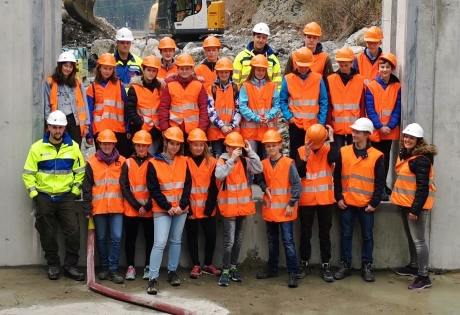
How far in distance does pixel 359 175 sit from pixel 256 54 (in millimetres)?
2268

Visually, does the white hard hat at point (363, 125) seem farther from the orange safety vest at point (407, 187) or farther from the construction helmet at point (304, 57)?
the construction helmet at point (304, 57)

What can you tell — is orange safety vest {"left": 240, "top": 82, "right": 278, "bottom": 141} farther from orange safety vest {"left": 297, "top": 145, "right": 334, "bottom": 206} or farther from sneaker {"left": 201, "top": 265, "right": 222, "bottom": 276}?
sneaker {"left": 201, "top": 265, "right": 222, "bottom": 276}

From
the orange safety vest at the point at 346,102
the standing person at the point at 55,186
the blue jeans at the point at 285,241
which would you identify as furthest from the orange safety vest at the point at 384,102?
the standing person at the point at 55,186

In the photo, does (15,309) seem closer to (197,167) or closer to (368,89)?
(197,167)

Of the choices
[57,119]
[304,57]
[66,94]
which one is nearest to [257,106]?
[304,57]

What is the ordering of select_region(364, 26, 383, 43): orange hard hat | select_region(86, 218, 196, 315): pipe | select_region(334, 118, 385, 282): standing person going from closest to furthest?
select_region(86, 218, 196, 315): pipe, select_region(334, 118, 385, 282): standing person, select_region(364, 26, 383, 43): orange hard hat

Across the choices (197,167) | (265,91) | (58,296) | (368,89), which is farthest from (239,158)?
(58,296)

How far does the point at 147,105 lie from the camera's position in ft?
32.1

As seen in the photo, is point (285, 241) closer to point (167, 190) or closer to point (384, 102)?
point (167, 190)

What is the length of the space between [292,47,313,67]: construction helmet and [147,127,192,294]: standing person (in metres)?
1.82

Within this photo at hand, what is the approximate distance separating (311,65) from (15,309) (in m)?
4.65

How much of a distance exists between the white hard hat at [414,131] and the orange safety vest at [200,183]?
227 cm

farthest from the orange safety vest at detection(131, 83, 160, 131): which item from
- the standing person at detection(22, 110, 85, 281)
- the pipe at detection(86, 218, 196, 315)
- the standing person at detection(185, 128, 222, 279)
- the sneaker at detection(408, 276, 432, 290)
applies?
the sneaker at detection(408, 276, 432, 290)

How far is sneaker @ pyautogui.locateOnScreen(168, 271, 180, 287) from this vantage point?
9.24 metres
